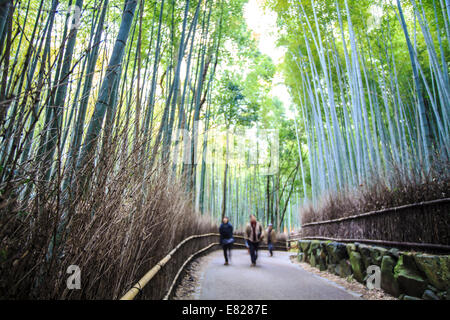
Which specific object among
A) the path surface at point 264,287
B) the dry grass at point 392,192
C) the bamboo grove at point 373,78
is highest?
the bamboo grove at point 373,78

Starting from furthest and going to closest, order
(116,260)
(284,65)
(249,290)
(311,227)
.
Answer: (284,65) < (311,227) < (249,290) < (116,260)

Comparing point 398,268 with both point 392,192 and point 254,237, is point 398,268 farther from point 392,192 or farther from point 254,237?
point 254,237

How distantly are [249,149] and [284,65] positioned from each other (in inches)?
214

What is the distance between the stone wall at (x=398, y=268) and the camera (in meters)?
2.41

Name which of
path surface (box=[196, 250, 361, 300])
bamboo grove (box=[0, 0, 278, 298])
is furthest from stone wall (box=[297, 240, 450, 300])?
bamboo grove (box=[0, 0, 278, 298])

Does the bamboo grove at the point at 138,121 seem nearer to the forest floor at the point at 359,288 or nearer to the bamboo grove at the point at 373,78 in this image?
the bamboo grove at the point at 373,78

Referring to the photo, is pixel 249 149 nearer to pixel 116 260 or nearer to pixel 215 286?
pixel 215 286

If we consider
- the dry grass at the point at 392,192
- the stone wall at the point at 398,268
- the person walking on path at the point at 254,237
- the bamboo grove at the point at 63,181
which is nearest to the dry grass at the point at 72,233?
the bamboo grove at the point at 63,181

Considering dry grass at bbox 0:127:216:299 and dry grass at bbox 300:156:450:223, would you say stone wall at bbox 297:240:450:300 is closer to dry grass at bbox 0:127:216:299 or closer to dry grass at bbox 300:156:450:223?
dry grass at bbox 300:156:450:223

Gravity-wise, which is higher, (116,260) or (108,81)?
(108,81)
